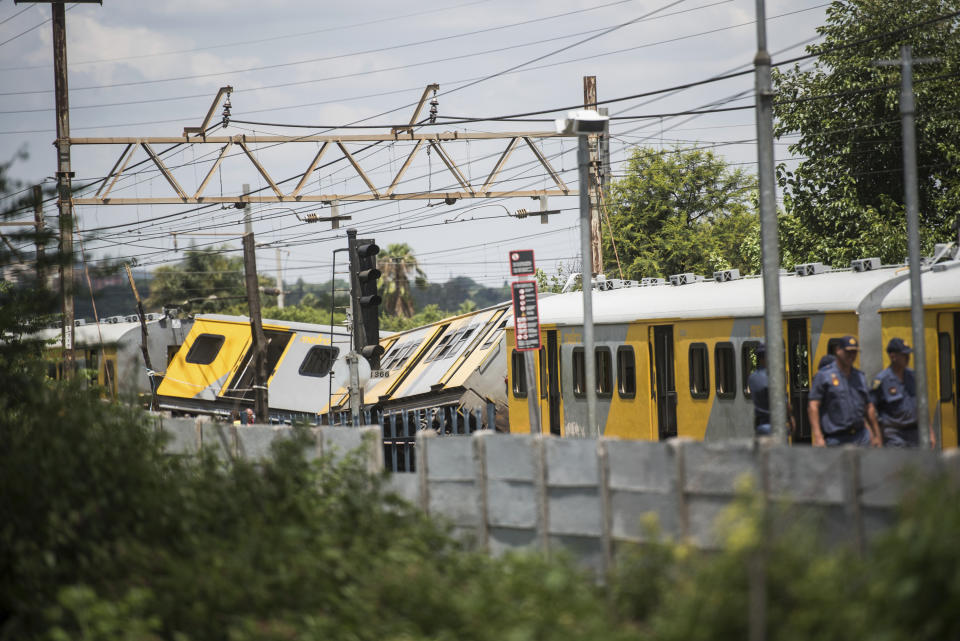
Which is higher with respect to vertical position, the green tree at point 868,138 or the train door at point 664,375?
the green tree at point 868,138

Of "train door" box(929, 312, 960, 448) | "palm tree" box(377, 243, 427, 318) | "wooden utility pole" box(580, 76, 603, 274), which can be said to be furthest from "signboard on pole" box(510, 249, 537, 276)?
"palm tree" box(377, 243, 427, 318)

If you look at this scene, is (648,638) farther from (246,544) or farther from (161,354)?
(161,354)

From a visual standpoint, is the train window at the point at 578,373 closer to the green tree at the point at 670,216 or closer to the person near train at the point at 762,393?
the person near train at the point at 762,393

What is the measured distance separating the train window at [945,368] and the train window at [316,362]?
18273 millimetres

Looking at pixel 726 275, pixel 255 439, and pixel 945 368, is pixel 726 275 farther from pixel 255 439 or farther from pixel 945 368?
pixel 255 439

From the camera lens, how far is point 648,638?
649cm

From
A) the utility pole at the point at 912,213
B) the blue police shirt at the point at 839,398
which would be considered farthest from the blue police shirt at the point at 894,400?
the blue police shirt at the point at 839,398

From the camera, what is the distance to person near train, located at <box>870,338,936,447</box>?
12141 mm

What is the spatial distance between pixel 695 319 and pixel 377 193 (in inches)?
364

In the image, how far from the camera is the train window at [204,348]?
29703mm

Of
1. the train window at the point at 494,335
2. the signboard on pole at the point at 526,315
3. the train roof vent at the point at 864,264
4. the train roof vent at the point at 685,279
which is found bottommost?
the train window at the point at 494,335

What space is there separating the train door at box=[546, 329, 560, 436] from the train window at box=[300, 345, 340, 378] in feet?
32.3

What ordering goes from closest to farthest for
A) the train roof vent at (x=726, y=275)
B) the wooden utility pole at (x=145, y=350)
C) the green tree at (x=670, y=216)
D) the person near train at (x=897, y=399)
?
the person near train at (x=897, y=399), the train roof vent at (x=726, y=275), the wooden utility pole at (x=145, y=350), the green tree at (x=670, y=216)

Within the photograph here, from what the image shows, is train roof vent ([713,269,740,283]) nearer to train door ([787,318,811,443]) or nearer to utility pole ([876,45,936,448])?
train door ([787,318,811,443])
